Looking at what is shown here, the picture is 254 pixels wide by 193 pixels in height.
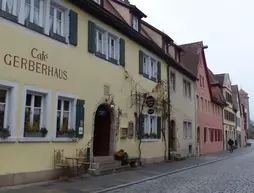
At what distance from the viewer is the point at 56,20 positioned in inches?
516

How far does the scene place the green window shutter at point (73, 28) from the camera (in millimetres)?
13577

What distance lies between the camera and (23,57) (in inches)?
444

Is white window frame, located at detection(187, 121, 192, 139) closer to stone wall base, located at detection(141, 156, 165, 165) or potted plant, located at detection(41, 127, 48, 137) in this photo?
stone wall base, located at detection(141, 156, 165, 165)

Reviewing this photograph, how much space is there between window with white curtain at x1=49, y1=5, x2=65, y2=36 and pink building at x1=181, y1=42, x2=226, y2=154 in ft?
72.5

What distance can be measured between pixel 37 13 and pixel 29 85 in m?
2.75

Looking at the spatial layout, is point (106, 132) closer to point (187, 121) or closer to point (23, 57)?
point (23, 57)

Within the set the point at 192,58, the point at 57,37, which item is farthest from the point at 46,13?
the point at 192,58

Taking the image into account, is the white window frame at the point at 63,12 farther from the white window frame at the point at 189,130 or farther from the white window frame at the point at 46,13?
the white window frame at the point at 189,130

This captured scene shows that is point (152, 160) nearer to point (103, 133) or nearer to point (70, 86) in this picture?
point (103, 133)

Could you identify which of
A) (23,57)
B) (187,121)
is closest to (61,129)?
(23,57)

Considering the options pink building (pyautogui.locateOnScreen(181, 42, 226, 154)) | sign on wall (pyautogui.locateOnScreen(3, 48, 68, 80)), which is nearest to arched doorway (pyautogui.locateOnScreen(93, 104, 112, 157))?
sign on wall (pyautogui.locateOnScreen(3, 48, 68, 80))

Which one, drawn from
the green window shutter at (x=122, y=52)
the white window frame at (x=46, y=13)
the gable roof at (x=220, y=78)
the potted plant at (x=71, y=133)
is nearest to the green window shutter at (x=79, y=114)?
the potted plant at (x=71, y=133)

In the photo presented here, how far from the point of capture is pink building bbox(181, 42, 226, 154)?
34000 millimetres

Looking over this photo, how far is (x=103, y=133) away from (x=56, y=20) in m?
6.40
